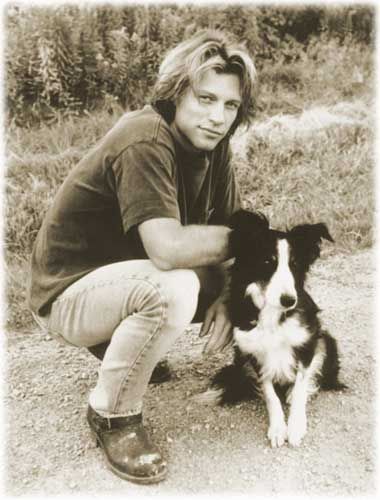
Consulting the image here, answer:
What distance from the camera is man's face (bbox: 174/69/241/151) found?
290 centimetres

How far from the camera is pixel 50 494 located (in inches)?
107

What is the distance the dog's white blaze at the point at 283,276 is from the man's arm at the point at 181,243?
0.25 m

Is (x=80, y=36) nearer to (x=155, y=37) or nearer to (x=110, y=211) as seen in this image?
(x=155, y=37)

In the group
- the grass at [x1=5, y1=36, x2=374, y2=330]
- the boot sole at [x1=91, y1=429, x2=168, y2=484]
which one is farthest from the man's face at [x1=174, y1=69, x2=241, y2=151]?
the grass at [x1=5, y1=36, x2=374, y2=330]

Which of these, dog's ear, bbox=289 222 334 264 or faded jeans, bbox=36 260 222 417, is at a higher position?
dog's ear, bbox=289 222 334 264

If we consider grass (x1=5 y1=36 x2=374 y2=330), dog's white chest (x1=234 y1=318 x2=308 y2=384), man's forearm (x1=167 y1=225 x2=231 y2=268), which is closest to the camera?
man's forearm (x1=167 y1=225 x2=231 y2=268)

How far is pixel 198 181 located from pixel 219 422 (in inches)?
48.9

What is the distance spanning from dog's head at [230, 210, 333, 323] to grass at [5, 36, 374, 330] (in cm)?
223

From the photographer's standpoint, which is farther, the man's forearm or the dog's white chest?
the dog's white chest

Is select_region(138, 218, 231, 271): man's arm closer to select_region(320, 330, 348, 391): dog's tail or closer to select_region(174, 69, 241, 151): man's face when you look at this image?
select_region(174, 69, 241, 151): man's face

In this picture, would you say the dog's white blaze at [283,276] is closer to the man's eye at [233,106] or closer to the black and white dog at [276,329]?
the black and white dog at [276,329]

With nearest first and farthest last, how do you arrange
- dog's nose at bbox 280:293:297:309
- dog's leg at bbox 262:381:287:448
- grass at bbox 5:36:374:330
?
dog's nose at bbox 280:293:297:309 < dog's leg at bbox 262:381:287:448 < grass at bbox 5:36:374:330

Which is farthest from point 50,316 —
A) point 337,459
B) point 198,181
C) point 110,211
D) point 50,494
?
point 337,459

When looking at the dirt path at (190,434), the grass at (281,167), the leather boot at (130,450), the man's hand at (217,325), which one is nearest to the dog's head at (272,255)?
the man's hand at (217,325)
